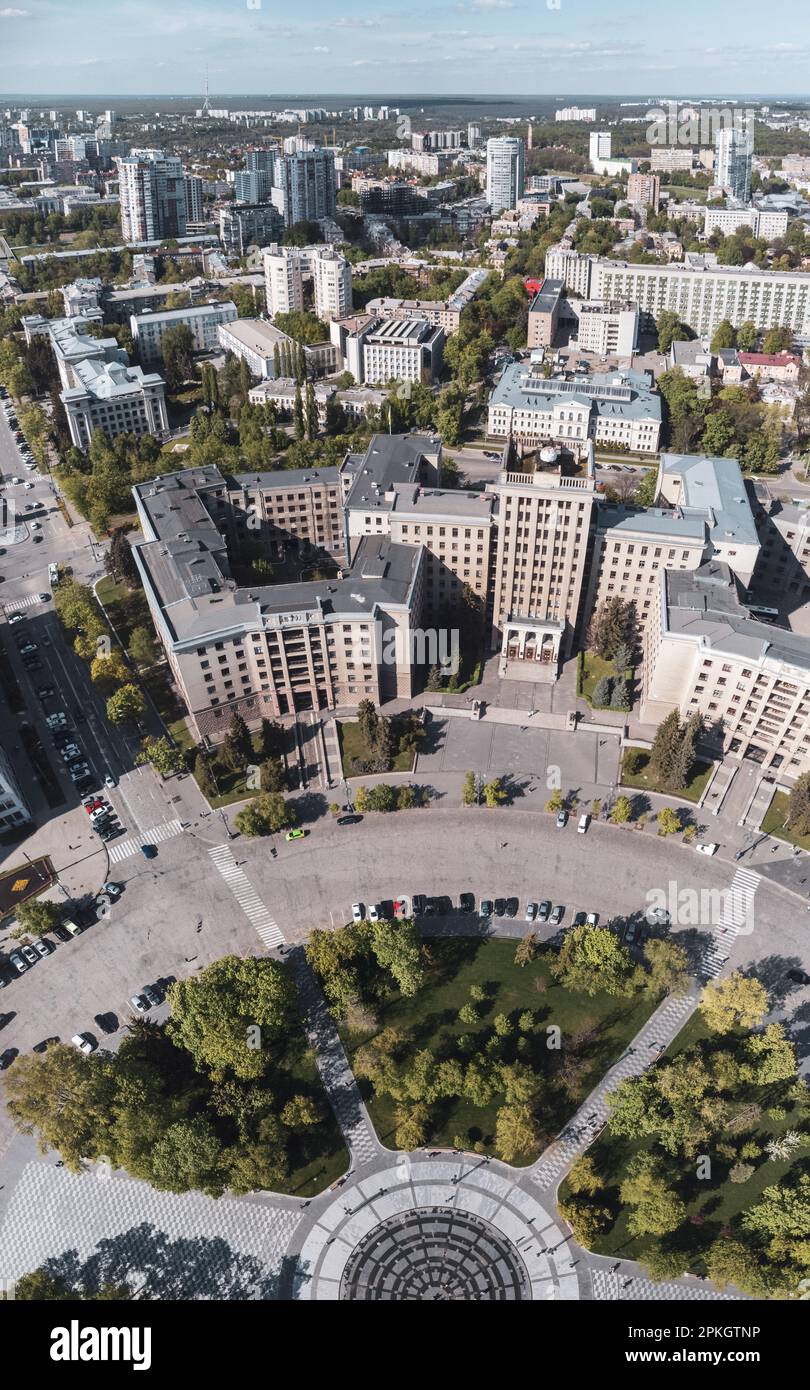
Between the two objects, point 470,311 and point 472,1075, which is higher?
point 470,311

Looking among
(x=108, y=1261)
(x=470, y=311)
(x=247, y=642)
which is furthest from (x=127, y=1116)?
(x=470, y=311)

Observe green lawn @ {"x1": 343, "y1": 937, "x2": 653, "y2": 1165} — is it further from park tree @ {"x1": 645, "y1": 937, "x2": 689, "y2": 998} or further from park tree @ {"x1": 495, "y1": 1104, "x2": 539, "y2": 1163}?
park tree @ {"x1": 645, "y1": 937, "x2": 689, "y2": 998}

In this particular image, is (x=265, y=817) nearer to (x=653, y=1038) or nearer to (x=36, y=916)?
(x=36, y=916)

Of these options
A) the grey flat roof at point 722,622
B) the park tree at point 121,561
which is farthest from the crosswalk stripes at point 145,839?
the grey flat roof at point 722,622

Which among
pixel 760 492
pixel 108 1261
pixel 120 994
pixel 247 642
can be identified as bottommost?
pixel 108 1261

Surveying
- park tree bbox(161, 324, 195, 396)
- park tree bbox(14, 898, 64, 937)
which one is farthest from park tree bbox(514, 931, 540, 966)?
park tree bbox(161, 324, 195, 396)

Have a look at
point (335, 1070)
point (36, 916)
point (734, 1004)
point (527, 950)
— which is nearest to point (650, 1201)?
point (734, 1004)

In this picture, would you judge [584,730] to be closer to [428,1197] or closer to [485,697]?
[485,697]
